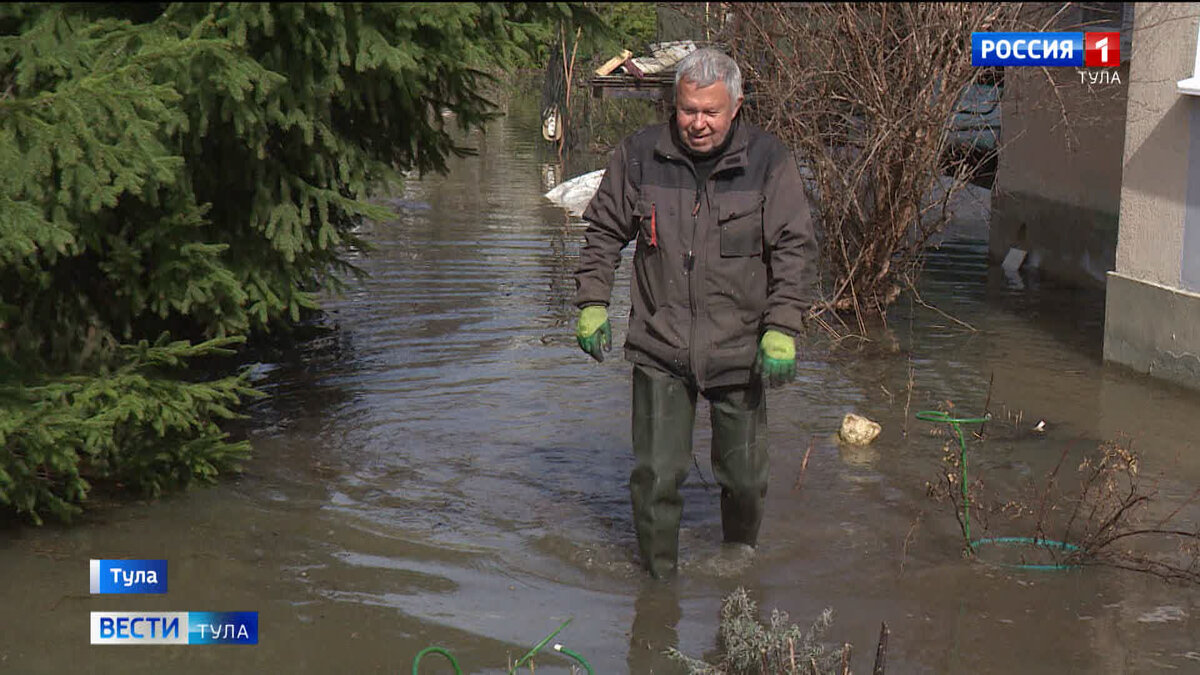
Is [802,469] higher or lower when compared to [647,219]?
lower

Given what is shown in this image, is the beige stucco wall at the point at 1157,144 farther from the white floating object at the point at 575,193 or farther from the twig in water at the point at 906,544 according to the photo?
the white floating object at the point at 575,193

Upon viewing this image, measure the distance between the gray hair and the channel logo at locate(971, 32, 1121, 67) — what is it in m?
4.97

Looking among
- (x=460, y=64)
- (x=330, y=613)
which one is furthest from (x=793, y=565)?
(x=460, y=64)

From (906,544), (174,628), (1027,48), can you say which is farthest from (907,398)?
(174,628)

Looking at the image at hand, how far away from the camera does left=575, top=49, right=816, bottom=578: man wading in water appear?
512 cm

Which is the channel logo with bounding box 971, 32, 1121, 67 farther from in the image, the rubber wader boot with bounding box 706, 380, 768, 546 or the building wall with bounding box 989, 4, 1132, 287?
the rubber wader boot with bounding box 706, 380, 768, 546

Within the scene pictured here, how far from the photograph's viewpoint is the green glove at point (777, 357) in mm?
5051

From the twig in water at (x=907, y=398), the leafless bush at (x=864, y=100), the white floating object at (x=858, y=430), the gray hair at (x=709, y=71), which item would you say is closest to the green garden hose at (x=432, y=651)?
the gray hair at (x=709, y=71)

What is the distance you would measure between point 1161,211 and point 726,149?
4.78m

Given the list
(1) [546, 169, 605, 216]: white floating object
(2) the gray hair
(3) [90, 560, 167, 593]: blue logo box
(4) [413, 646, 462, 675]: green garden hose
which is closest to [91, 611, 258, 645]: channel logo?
(3) [90, 560, 167, 593]: blue logo box

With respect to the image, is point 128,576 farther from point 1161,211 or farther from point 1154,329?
point 1161,211

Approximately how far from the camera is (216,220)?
6.35 meters

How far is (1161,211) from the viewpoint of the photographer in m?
8.88

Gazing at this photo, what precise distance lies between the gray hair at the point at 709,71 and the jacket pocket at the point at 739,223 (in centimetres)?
36
